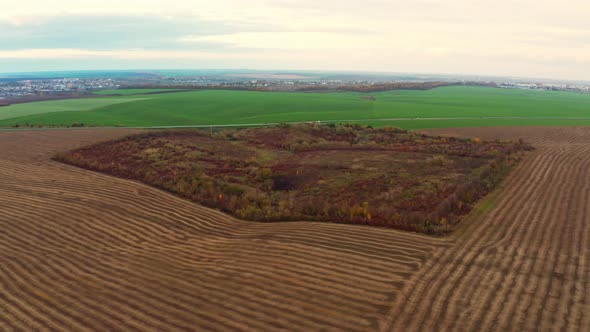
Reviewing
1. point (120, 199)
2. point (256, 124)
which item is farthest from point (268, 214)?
point (256, 124)

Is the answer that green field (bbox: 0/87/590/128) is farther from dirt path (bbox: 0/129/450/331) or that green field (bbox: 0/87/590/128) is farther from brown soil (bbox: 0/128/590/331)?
dirt path (bbox: 0/129/450/331)

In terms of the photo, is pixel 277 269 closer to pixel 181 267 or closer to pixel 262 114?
pixel 181 267

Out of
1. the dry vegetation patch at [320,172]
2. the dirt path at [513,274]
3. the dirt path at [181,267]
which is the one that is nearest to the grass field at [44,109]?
the dry vegetation patch at [320,172]

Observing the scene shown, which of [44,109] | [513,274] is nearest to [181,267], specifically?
[513,274]

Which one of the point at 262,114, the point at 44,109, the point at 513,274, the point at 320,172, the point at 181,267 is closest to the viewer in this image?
the point at 513,274

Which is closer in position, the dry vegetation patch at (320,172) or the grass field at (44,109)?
the dry vegetation patch at (320,172)

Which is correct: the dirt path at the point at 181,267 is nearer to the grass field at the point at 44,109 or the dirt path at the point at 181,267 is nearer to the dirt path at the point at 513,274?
the dirt path at the point at 513,274
